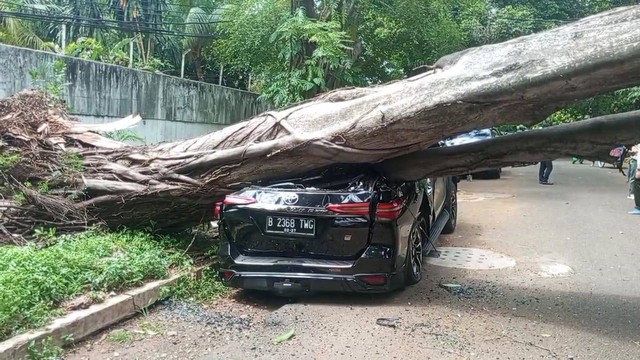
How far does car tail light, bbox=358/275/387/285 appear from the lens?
5348mm

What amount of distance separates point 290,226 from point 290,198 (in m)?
0.25

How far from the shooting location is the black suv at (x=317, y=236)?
17.5 ft

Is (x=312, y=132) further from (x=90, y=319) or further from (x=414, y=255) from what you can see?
(x=90, y=319)

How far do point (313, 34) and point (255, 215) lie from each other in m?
7.53

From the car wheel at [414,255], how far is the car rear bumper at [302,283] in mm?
555

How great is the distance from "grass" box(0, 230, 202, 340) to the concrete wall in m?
4.43

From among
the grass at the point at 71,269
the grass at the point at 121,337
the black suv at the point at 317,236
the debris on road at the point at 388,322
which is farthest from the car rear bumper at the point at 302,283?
the grass at the point at 121,337

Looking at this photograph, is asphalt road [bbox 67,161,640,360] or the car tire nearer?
asphalt road [bbox 67,161,640,360]

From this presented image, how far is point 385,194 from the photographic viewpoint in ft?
18.0

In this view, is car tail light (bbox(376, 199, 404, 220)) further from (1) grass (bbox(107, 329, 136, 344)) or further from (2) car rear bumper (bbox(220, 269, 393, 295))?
(1) grass (bbox(107, 329, 136, 344))

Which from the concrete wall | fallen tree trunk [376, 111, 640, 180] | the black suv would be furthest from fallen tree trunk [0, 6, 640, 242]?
the concrete wall

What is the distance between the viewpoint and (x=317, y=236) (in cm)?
541

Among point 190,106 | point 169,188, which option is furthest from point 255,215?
point 190,106

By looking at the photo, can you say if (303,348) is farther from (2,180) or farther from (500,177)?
(500,177)
